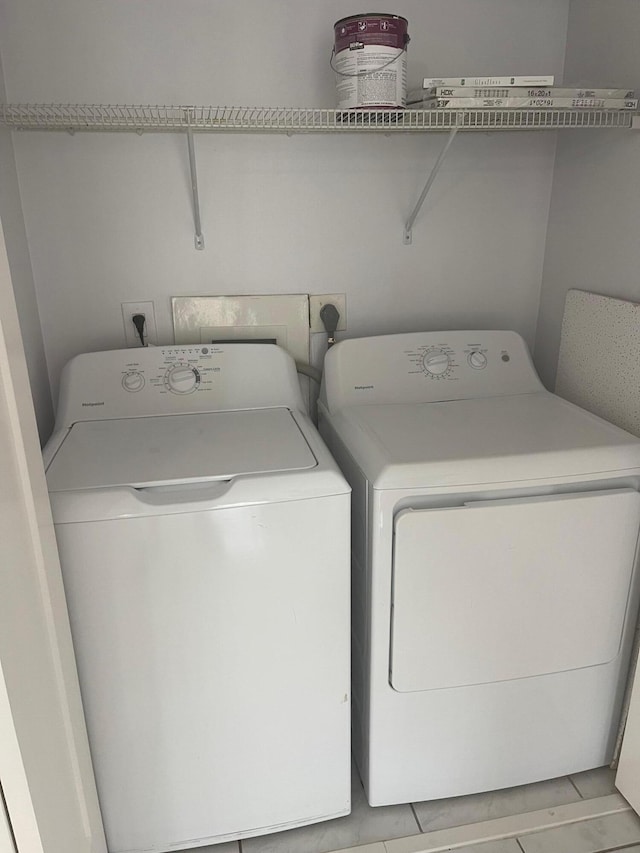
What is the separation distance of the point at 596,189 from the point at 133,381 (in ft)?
4.31

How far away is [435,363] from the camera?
1.83 metres

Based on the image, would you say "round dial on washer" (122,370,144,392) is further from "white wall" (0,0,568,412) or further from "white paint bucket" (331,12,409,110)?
"white paint bucket" (331,12,409,110)

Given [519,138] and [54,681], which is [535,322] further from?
[54,681]

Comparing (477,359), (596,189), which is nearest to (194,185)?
(477,359)

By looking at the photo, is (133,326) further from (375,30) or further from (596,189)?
(596,189)

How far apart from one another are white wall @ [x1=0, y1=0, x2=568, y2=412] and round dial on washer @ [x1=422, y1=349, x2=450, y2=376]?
0.70 feet

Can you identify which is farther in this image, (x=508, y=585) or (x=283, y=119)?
(x=283, y=119)

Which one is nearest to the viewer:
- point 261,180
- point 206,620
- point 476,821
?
point 206,620

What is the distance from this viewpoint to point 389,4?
1.72 metres

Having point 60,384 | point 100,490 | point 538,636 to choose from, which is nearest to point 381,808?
point 538,636

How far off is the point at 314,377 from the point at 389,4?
3.27 feet

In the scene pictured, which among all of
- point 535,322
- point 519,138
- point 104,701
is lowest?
point 104,701

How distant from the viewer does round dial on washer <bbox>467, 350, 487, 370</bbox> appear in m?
1.86

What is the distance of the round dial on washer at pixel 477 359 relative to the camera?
1858 millimetres
